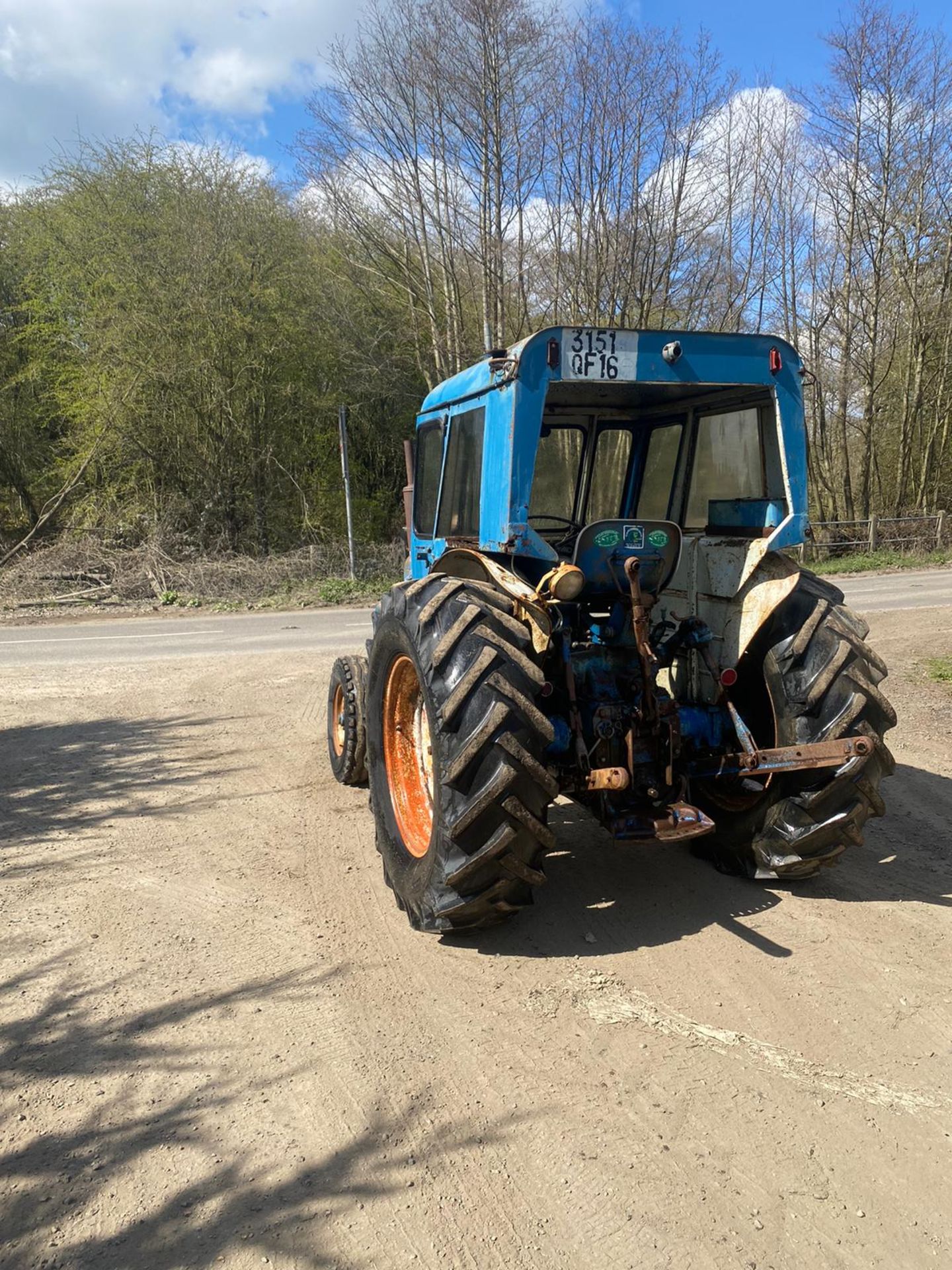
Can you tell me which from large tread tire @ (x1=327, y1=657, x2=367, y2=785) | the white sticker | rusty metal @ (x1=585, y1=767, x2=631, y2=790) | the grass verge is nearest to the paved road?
the grass verge

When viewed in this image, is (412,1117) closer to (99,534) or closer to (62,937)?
(62,937)

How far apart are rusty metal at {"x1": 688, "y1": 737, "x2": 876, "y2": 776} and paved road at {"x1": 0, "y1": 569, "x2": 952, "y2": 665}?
7074mm

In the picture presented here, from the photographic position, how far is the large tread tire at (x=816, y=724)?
3.55 metres

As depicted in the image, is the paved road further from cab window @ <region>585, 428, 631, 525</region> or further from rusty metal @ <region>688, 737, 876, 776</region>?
rusty metal @ <region>688, 737, 876, 776</region>

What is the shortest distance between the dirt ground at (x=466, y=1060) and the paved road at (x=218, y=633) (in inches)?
227

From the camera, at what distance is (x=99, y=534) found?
16875mm

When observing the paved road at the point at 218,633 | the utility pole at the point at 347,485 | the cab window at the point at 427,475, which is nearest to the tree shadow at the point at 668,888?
the cab window at the point at 427,475

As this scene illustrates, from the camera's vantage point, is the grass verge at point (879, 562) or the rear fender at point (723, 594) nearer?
the rear fender at point (723, 594)

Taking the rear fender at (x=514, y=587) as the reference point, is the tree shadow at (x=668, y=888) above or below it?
below

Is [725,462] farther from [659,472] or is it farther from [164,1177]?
[164,1177]

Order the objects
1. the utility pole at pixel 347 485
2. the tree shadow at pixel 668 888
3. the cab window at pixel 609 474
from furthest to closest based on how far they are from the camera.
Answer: the utility pole at pixel 347 485 < the cab window at pixel 609 474 < the tree shadow at pixel 668 888

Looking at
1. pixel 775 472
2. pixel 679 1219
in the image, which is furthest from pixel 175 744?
pixel 679 1219

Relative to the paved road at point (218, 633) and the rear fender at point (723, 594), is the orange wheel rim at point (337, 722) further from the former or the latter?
the paved road at point (218, 633)

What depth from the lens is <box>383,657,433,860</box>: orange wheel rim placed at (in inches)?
155
